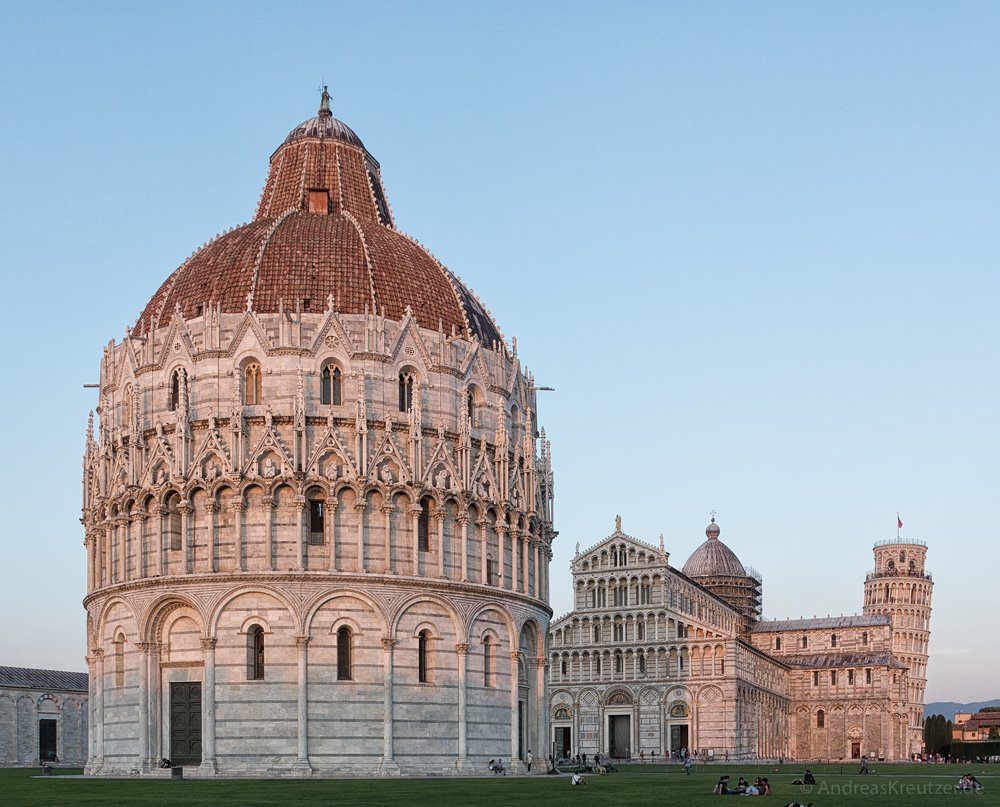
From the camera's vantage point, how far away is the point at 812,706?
146m

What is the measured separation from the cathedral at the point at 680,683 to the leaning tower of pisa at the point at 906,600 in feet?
72.8

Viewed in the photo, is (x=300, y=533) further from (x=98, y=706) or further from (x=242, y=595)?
(x=98, y=706)

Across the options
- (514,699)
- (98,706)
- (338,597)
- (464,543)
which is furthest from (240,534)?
(514,699)

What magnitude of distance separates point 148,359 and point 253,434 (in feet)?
22.9

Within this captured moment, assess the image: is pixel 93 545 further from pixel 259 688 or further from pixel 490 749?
pixel 490 749

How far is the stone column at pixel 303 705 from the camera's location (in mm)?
54822

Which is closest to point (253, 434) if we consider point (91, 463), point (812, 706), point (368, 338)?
point (368, 338)

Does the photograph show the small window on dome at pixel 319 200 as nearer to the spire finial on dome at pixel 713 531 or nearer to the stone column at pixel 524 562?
the stone column at pixel 524 562

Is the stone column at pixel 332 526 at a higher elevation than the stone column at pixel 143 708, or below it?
higher

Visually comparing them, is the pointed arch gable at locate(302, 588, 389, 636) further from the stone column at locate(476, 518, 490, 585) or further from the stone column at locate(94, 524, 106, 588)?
the stone column at locate(94, 524, 106, 588)

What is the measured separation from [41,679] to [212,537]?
49855 mm

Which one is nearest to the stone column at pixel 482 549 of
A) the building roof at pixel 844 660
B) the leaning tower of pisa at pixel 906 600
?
the building roof at pixel 844 660

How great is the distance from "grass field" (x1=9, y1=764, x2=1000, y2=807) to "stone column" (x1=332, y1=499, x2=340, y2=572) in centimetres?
929

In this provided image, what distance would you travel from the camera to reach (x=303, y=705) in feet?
181
